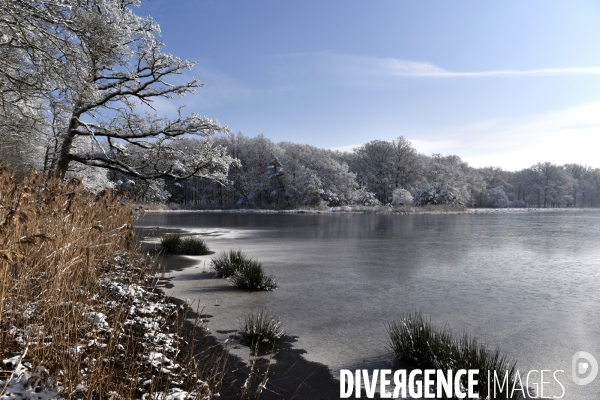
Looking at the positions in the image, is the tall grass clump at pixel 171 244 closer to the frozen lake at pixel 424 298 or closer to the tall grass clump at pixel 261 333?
the frozen lake at pixel 424 298

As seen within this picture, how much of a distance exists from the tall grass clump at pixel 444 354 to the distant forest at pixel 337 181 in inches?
1947

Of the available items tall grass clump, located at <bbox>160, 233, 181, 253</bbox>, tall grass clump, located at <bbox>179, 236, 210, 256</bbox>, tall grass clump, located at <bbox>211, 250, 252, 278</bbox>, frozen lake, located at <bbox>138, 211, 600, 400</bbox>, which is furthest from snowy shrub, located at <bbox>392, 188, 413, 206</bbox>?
tall grass clump, located at <bbox>211, 250, 252, 278</bbox>

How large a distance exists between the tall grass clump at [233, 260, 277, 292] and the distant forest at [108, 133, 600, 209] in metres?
46.1

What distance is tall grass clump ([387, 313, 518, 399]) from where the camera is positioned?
358cm

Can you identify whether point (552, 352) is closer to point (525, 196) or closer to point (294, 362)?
point (294, 362)

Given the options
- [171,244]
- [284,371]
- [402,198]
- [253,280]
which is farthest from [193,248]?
[402,198]

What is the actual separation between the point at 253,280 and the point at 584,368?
5262 mm

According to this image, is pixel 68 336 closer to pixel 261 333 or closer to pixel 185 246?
pixel 261 333

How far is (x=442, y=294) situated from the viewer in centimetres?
736

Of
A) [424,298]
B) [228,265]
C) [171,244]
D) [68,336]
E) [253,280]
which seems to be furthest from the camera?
[171,244]

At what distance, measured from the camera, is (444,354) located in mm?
4035

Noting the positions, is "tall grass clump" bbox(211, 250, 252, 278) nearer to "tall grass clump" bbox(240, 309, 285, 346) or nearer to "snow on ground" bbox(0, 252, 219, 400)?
"snow on ground" bbox(0, 252, 219, 400)

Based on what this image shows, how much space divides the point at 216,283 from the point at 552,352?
589 centimetres

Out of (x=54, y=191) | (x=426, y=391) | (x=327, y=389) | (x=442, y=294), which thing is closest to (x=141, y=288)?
(x=54, y=191)
